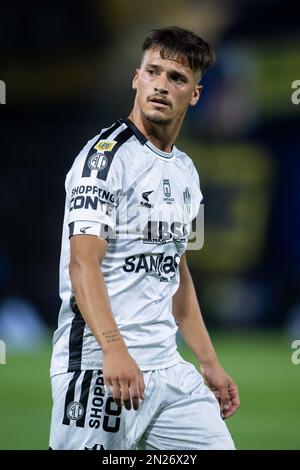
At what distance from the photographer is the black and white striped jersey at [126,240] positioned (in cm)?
436

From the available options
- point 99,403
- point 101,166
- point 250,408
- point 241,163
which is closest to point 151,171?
point 101,166

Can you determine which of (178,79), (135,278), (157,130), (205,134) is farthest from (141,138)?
(205,134)

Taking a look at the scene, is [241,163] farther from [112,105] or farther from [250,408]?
[250,408]

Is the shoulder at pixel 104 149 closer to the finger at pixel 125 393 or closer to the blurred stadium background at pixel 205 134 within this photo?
the finger at pixel 125 393

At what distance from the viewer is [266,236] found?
16.2 metres

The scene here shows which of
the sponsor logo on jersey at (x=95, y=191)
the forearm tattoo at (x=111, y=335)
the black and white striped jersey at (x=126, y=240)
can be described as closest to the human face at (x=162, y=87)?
the black and white striped jersey at (x=126, y=240)

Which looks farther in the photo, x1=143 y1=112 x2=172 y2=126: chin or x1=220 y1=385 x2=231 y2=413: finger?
x1=220 y1=385 x2=231 y2=413: finger

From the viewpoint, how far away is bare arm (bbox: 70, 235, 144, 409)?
3.99 meters

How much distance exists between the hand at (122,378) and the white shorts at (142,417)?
0.36m

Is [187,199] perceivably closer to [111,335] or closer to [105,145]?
[105,145]

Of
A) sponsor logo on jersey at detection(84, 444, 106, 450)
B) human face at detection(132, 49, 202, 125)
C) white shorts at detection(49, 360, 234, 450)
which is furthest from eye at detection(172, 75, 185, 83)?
sponsor logo on jersey at detection(84, 444, 106, 450)

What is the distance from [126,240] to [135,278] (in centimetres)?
17

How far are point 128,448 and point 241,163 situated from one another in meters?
11.9

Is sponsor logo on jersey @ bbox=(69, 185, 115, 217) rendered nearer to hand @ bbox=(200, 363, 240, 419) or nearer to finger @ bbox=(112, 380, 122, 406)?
finger @ bbox=(112, 380, 122, 406)
